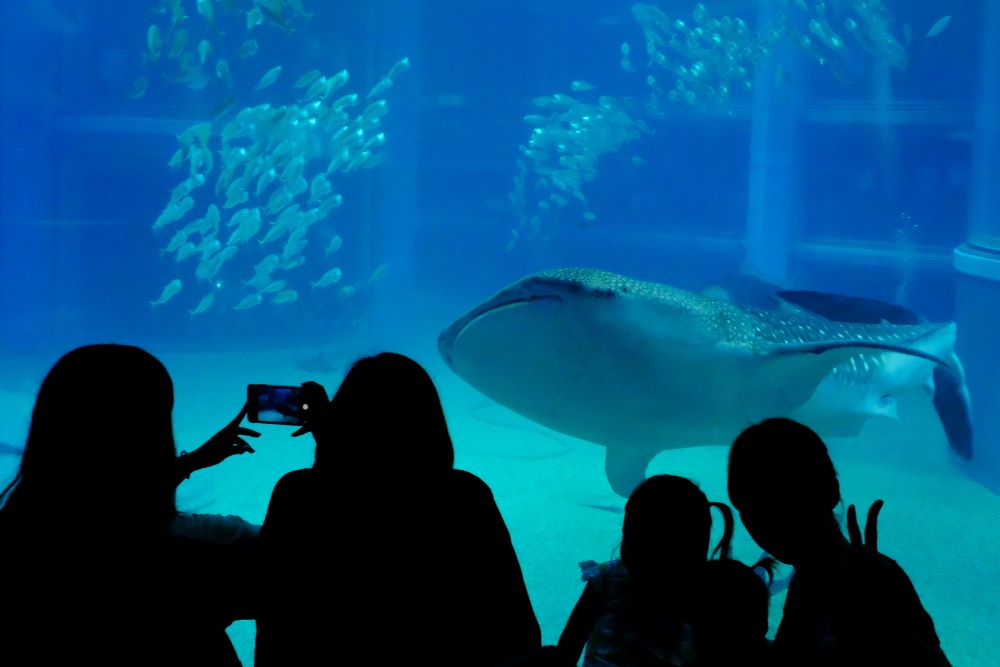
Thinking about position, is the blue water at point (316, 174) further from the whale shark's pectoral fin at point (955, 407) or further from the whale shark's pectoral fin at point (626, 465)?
the whale shark's pectoral fin at point (626, 465)

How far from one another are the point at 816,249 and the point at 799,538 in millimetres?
15735

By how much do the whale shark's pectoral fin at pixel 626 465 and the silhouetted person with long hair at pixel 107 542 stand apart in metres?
2.56

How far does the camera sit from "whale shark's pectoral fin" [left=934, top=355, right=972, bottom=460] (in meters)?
4.95

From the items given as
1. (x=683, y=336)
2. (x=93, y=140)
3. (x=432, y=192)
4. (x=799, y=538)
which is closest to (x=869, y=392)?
(x=683, y=336)

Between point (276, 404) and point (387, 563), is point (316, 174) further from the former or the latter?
point (387, 563)

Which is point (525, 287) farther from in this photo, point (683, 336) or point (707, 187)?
point (707, 187)

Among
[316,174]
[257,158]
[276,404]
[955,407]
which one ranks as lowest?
[955,407]

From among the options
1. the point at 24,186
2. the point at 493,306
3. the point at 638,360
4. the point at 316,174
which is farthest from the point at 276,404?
the point at 24,186

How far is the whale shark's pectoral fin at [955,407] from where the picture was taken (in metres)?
4.95

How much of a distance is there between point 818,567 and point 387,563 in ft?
2.43

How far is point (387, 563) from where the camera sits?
1.15 meters

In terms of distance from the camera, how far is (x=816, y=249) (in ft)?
51.0

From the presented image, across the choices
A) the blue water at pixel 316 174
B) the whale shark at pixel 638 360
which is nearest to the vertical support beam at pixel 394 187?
the blue water at pixel 316 174

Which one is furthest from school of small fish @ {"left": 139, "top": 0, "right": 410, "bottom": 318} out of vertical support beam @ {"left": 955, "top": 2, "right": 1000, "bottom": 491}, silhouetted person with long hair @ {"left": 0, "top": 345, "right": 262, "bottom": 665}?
silhouetted person with long hair @ {"left": 0, "top": 345, "right": 262, "bottom": 665}
